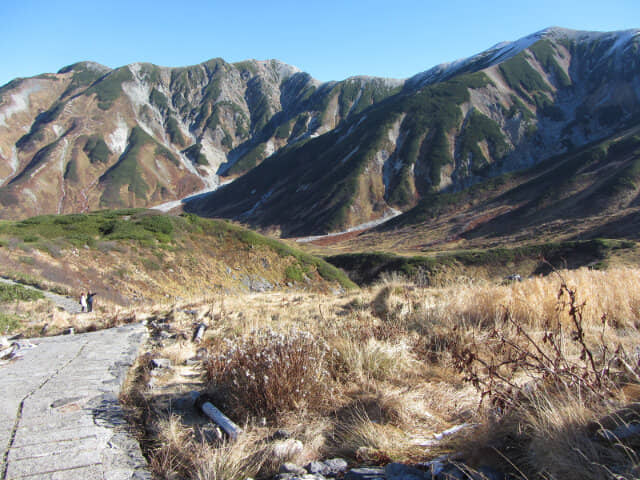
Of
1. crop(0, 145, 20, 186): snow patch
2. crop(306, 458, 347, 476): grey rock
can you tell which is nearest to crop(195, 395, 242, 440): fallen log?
crop(306, 458, 347, 476): grey rock

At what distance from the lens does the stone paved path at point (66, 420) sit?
2.61 meters

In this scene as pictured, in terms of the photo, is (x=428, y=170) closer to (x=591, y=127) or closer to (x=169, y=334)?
(x=591, y=127)

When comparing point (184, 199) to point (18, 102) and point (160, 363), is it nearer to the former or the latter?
point (18, 102)

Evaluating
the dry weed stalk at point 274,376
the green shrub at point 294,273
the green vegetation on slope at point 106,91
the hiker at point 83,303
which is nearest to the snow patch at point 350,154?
the green shrub at point 294,273

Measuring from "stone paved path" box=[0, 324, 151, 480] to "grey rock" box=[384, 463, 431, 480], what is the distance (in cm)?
164

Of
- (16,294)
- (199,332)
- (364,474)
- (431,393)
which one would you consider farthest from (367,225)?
(364,474)

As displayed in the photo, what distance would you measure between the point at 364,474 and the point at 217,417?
1.63m

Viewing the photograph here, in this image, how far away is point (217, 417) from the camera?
3.44 metres

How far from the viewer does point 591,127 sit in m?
112

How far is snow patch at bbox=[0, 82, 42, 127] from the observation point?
529ft

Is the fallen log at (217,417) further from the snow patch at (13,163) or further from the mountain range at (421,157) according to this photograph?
the snow patch at (13,163)

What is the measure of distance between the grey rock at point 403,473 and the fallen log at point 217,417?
1345 millimetres

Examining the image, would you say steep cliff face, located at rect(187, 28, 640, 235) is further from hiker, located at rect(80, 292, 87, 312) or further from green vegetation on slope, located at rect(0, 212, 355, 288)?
hiker, located at rect(80, 292, 87, 312)

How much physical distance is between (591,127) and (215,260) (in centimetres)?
12546
